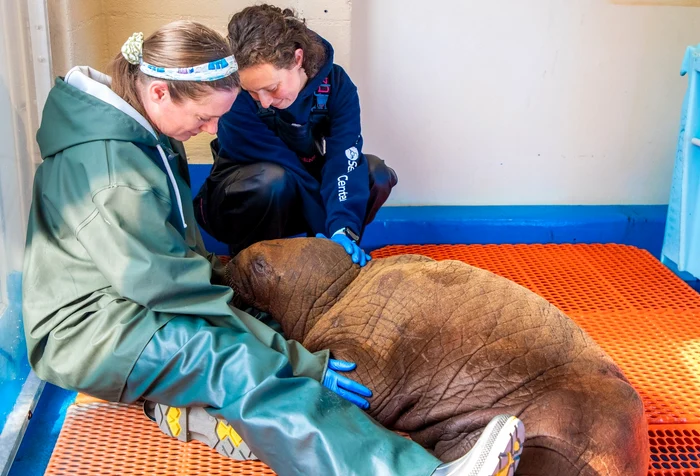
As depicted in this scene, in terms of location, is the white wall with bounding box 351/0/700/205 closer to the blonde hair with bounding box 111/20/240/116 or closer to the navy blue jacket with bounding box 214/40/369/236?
the navy blue jacket with bounding box 214/40/369/236

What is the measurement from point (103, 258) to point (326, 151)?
1.62 metres

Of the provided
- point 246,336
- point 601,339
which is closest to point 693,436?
point 601,339

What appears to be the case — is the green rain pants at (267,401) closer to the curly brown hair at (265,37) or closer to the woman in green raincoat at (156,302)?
the woman in green raincoat at (156,302)

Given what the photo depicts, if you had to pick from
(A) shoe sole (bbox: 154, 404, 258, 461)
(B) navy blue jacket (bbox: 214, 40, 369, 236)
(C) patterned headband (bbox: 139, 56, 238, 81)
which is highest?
(C) patterned headband (bbox: 139, 56, 238, 81)

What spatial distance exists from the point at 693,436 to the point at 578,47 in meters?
2.63

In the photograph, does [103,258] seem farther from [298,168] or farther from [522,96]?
[522,96]

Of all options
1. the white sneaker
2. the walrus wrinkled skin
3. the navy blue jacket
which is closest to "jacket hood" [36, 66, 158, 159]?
the walrus wrinkled skin

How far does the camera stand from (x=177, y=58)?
89.1 inches

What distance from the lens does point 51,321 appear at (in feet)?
7.43

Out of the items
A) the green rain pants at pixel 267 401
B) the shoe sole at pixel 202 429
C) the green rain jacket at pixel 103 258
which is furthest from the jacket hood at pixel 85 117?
the shoe sole at pixel 202 429

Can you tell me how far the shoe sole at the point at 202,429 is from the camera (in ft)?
7.53

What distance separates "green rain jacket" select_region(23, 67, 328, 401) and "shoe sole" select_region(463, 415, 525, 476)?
2.09ft

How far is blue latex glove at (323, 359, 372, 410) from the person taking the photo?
7.56ft

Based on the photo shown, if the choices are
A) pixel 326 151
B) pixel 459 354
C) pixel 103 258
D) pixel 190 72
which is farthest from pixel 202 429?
pixel 326 151
